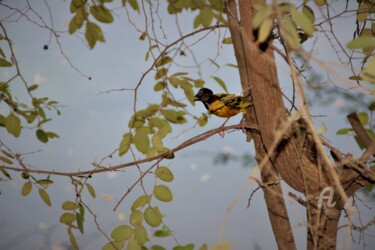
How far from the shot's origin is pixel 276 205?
117cm

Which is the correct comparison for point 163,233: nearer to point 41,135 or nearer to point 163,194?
point 163,194

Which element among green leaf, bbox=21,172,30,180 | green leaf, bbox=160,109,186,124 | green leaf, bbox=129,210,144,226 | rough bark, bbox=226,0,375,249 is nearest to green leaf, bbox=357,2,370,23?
rough bark, bbox=226,0,375,249

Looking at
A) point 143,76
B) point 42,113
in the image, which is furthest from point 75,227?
point 143,76

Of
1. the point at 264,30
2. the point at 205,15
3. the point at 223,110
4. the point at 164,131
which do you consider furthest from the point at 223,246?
the point at 223,110

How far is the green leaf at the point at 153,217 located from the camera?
100 cm

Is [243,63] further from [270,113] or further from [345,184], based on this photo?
[345,184]

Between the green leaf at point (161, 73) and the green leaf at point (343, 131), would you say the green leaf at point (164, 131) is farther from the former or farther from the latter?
the green leaf at point (343, 131)

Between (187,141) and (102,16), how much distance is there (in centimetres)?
43

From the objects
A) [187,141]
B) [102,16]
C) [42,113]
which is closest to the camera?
[102,16]

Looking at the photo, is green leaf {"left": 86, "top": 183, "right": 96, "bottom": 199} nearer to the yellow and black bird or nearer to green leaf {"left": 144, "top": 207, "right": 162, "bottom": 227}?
→ green leaf {"left": 144, "top": 207, "right": 162, "bottom": 227}

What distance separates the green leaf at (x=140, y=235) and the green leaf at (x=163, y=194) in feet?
0.31

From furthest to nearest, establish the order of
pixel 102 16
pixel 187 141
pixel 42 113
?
pixel 42 113, pixel 187 141, pixel 102 16

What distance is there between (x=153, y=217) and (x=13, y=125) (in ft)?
1.58

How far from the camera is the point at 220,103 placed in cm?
158
